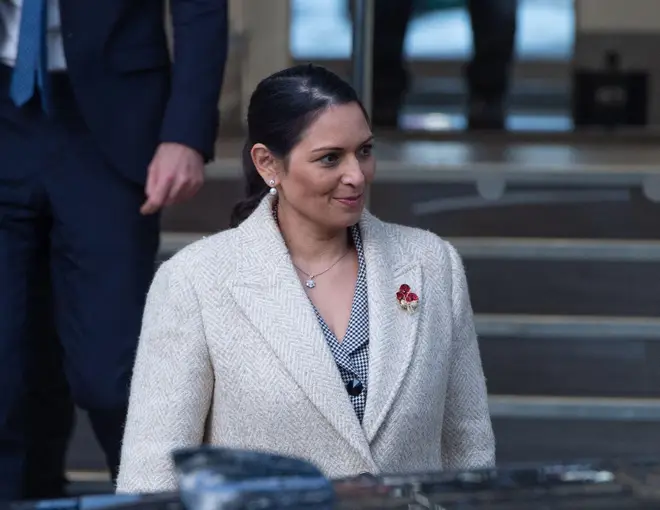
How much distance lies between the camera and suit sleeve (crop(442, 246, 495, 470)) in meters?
2.87

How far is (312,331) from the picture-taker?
2664 mm

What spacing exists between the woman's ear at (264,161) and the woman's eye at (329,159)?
0.13 meters

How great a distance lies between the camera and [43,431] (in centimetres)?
385

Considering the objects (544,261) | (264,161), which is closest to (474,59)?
(544,261)

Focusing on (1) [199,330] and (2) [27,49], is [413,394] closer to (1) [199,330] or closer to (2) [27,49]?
(1) [199,330]

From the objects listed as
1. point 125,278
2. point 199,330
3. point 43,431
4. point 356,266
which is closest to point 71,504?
point 199,330

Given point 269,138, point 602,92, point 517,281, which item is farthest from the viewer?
point 602,92

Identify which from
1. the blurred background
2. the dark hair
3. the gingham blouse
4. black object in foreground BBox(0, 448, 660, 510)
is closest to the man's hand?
the dark hair

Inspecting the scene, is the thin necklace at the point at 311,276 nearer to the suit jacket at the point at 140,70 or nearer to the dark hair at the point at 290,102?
the dark hair at the point at 290,102

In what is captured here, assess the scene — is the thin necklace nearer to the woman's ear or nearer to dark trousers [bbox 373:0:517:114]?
the woman's ear

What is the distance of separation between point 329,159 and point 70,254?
0.82 metres

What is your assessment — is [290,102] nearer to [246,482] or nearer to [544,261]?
[246,482]

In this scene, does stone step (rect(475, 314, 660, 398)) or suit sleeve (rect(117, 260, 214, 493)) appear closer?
suit sleeve (rect(117, 260, 214, 493))

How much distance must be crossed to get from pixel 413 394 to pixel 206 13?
3.53 ft
